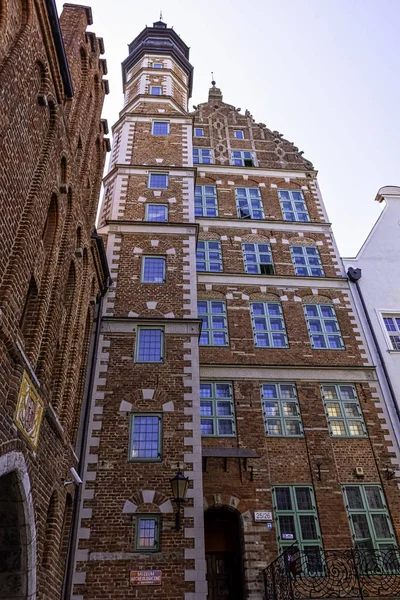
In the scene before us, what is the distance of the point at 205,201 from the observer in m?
21.6

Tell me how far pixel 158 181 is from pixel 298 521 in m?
13.2

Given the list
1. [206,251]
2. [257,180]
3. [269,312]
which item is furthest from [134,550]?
[257,180]

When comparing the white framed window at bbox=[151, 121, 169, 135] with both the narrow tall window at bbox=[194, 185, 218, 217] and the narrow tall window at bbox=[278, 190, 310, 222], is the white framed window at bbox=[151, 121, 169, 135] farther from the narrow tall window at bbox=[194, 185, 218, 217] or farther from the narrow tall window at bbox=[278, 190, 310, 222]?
the narrow tall window at bbox=[278, 190, 310, 222]

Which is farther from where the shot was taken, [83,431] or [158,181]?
[158,181]

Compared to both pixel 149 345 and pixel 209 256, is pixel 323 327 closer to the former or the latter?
pixel 209 256

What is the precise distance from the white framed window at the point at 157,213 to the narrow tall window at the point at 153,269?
5.86ft

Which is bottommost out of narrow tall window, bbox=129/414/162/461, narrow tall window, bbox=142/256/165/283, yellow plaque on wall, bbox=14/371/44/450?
yellow plaque on wall, bbox=14/371/44/450

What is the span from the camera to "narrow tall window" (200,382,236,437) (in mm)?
15102

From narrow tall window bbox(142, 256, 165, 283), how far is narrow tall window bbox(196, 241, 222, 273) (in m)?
2.63

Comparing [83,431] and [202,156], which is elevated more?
[202,156]

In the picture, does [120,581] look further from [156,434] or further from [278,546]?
[278,546]

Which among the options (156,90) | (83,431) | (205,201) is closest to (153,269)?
(83,431)

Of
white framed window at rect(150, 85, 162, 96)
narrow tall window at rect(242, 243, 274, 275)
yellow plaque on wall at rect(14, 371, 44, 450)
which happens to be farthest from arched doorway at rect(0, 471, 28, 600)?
white framed window at rect(150, 85, 162, 96)

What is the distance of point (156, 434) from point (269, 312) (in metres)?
7.31
